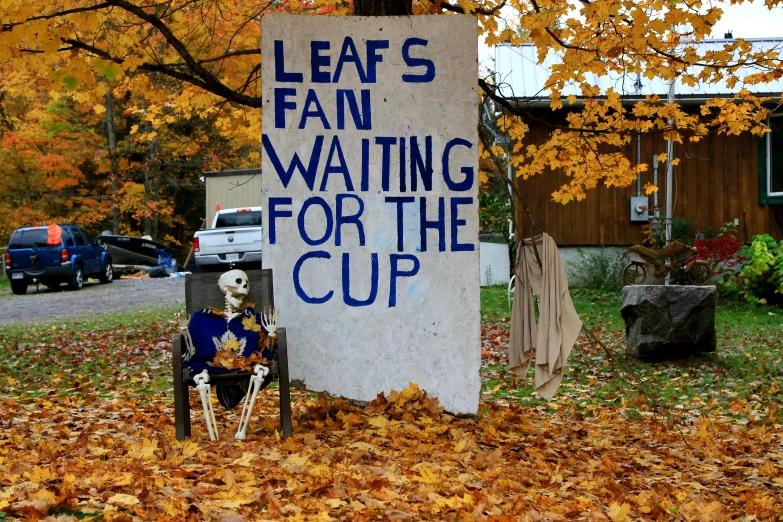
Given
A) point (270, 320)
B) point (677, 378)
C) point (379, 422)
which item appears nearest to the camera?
point (270, 320)

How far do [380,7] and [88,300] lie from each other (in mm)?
15340

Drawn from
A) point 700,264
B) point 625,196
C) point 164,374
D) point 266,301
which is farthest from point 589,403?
point 625,196

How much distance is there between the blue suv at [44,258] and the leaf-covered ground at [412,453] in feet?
44.2

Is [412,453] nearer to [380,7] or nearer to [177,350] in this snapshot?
[177,350]

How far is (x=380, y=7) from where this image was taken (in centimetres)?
729

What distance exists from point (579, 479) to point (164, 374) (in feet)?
19.4

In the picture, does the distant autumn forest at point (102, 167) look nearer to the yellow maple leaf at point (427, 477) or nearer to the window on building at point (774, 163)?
the window on building at point (774, 163)

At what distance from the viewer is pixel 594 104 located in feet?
31.6

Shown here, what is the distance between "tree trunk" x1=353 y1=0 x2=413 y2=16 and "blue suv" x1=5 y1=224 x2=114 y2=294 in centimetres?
1770

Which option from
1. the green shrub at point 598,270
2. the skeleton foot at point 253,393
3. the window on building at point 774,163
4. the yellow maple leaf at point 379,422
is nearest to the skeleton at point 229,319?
the skeleton foot at point 253,393

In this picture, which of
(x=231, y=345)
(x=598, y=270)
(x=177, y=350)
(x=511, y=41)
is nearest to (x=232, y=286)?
(x=231, y=345)

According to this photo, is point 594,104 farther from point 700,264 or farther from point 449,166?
point 700,264

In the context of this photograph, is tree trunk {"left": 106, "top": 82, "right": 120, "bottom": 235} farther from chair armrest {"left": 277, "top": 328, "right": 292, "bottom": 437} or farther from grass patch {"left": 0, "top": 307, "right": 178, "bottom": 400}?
chair armrest {"left": 277, "top": 328, "right": 292, "bottom": 437}

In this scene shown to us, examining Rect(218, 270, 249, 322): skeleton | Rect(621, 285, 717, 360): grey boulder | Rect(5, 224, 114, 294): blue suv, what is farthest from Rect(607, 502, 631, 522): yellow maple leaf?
Rect(5, 224, 114, 294): blue suv
